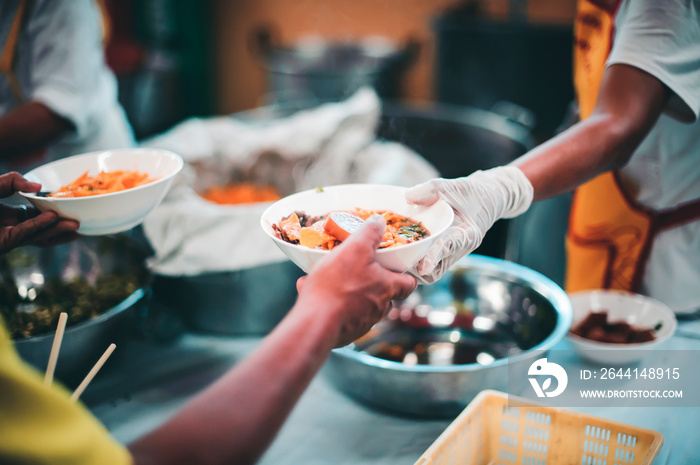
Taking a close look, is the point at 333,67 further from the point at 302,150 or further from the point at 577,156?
the point at 577,156

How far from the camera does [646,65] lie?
3.78ft

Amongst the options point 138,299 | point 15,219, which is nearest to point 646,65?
point 138,299

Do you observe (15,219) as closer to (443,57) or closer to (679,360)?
(679,360)

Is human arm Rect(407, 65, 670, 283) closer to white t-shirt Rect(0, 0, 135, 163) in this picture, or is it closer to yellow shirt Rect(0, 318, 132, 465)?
yellow shirt Rect(0, 318, 132, 465)

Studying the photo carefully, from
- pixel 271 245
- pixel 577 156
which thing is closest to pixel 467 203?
pixel 577 156

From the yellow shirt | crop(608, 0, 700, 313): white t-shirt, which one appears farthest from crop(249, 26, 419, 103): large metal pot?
the yellow shirt

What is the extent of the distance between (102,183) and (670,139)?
1.40 m

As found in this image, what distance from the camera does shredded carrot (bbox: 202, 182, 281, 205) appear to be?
2.11 metres

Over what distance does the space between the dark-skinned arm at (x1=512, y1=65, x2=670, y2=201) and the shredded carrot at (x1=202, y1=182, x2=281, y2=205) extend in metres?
1.19

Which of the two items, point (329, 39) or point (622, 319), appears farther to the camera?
point (329, 39)

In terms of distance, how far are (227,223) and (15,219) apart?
1.72 ft

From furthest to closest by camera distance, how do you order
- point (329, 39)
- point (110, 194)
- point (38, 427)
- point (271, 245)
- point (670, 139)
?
point (329, 39) < point (271, 245) < point (670, 139) < point (110, 194) < point (38, 427)

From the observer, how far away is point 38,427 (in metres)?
0.57

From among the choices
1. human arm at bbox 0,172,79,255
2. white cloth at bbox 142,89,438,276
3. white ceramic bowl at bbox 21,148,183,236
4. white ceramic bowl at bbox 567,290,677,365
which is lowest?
white ceramic bowl at bbox 567,290,677,365
